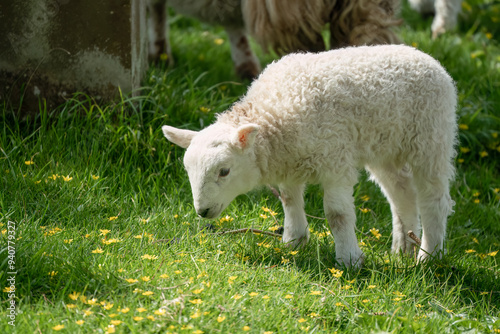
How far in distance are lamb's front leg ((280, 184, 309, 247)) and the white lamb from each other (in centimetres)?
22

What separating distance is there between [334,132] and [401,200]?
0.85 meters

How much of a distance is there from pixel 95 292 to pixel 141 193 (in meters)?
1.15

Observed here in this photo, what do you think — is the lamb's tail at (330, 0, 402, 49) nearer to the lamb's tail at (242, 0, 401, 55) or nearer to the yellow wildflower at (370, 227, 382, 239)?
the lamb's tail at (242, 0, 401, 55)

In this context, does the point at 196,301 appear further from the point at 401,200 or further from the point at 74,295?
the point at 401,200

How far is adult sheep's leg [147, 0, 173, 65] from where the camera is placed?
6074mm

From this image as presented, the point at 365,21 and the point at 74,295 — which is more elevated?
the point at 365,21

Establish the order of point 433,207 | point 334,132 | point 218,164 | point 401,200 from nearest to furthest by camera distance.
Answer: point 218,164
point 334,132
point 433,207
point 401,200

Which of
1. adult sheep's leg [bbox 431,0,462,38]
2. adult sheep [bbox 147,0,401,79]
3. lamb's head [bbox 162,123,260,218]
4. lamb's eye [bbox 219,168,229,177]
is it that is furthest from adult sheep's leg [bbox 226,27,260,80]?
lamb's eye [bbox 219,168,229,177]

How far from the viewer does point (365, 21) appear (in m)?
4.87

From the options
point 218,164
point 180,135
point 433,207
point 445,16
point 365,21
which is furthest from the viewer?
point 445,16

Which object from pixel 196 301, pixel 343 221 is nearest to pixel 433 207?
pixel 343 221

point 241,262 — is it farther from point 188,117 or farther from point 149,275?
point 188,117

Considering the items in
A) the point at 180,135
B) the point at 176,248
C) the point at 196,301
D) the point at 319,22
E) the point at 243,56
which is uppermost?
the point at 319,22

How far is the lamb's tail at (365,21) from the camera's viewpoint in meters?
4.84
